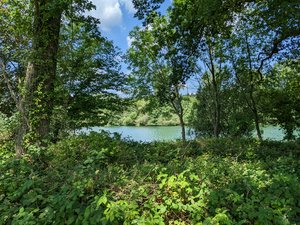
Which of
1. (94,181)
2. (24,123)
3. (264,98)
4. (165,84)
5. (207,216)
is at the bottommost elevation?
(207,216)

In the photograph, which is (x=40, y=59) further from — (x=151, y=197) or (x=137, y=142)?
(x=151, y=197)

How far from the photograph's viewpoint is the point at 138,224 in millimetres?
2152

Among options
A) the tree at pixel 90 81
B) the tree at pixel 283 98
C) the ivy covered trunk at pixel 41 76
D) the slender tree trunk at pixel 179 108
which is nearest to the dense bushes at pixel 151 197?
the ivy covered trunk at pixel 41 76

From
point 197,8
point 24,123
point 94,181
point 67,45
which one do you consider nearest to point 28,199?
point 94,181

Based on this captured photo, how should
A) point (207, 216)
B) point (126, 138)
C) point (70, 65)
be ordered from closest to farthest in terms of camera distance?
point (207, 216)
point (126, 138)
point (70, 65)

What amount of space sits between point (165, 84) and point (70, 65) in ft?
24.1

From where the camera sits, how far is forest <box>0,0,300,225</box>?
Result: 2506 millimetres

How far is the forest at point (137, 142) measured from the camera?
2506 millimetres

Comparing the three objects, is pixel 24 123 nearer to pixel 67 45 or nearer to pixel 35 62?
pixel 35 62

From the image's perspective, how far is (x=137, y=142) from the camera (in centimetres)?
712

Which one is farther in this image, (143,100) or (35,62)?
(143,100)

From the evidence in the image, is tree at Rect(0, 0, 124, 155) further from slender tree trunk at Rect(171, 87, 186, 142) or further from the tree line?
slender tree trunk at Rect(171, 87, 186, 142)

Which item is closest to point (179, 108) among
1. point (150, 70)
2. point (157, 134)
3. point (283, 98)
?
point (150, 70)

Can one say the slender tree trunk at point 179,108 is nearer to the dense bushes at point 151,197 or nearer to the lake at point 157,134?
the lake at point 157,134
